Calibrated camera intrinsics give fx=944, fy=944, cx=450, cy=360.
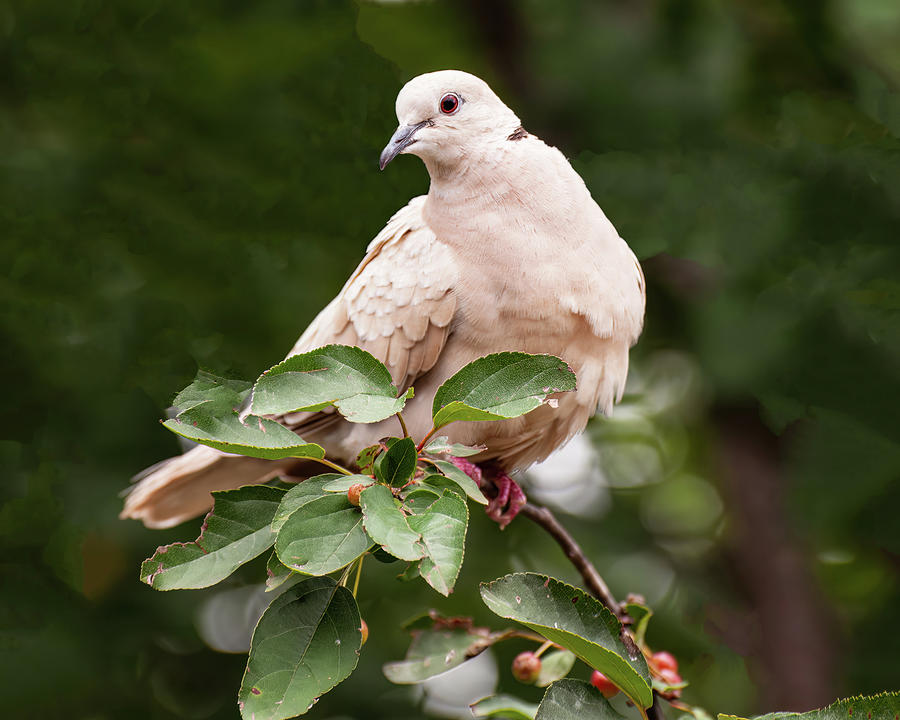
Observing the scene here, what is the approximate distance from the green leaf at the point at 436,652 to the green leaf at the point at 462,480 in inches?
25.6

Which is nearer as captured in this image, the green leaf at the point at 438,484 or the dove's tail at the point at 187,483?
the green leaf at the point at 438,484

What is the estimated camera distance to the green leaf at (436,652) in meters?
2.00

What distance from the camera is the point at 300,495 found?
1.39m

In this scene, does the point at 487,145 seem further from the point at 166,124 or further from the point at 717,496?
the point at 717,496

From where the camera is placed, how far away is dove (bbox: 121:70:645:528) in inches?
85.2

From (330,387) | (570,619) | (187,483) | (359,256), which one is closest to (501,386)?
(330,387)

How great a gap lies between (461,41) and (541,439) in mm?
3050

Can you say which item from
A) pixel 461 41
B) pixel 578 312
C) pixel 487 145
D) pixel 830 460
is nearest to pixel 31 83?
pixel 461 41

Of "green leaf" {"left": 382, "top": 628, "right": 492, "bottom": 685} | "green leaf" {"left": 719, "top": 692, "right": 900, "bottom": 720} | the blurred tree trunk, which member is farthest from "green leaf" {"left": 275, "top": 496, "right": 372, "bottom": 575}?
the blurred tree trunk

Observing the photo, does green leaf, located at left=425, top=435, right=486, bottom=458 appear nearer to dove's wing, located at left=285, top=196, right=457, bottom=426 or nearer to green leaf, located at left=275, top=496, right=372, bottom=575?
green leaf, located at left=275, top=496, right=372, bottom=575

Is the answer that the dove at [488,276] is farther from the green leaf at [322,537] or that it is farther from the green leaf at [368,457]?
the green leaf at [322,537]

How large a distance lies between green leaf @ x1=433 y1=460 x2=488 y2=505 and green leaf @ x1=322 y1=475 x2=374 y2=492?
13 cm

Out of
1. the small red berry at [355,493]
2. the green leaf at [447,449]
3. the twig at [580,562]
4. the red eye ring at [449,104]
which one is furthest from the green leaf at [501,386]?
the red eye ring at [449,104]

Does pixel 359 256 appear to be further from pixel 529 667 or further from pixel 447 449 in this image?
pixel 447 449
